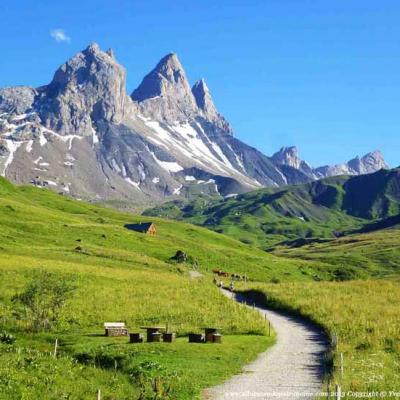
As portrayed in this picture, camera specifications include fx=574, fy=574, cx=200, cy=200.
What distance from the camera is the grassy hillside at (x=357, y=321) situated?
3152 cm

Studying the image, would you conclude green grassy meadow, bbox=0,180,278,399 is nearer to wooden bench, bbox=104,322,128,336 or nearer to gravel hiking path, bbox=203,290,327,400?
wooden bench, bbox=104,322,128,336

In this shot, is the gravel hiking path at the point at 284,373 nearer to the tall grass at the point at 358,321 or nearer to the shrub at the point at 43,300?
the tall grass at the point at 358,321

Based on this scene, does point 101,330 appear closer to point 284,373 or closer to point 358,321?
point 284,373

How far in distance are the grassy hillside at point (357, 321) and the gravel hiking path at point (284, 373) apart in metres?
1.41

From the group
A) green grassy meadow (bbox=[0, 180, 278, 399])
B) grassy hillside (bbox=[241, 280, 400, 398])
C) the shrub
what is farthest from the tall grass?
the shrub

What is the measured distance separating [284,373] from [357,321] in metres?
18.5

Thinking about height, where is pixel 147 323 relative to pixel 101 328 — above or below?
above

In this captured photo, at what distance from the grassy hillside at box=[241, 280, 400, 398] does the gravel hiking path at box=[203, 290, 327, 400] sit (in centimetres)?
141

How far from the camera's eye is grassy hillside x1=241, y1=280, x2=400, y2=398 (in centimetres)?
3152

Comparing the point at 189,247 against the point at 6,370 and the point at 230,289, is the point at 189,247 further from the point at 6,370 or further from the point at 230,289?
the point at 6,370

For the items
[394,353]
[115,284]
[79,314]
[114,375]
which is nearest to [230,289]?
[115,284]

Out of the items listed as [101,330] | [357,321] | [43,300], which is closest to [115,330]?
[101,330]

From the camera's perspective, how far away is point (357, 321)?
51594 mm

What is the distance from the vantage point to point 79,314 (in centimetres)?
5781
